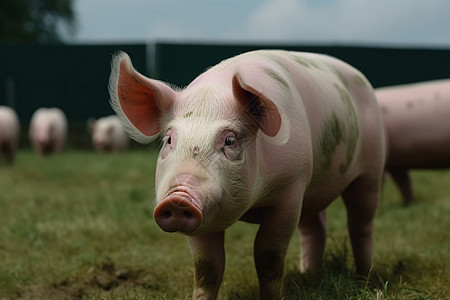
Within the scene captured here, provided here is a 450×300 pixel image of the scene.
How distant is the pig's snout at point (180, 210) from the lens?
1760mm

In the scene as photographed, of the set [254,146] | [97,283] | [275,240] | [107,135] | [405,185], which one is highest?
[254,146]

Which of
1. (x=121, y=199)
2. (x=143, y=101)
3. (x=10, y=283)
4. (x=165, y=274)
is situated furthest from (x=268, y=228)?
(x=121, y=199)

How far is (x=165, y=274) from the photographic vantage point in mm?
3264

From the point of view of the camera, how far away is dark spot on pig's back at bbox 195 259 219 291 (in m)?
2.40

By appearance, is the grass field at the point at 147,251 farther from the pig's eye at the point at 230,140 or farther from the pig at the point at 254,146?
the pig's eye at the point at 230,140

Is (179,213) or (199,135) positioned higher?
(199,135)

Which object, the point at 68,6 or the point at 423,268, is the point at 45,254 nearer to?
the point at 423,268

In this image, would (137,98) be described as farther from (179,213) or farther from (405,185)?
(405,185)

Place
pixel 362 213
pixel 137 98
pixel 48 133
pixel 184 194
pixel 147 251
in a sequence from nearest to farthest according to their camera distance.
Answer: pixel 184 194 < pixel 137 98 < pixel 362 213 < pixel 147 251 < pixel 48 133

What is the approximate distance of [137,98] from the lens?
7.48ft

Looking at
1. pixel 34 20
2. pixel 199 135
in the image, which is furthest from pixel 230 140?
pixel 34 20

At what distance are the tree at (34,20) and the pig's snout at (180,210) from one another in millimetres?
21189

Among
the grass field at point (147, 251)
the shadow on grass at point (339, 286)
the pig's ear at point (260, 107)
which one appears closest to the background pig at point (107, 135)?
the grass field at point (147, 251)

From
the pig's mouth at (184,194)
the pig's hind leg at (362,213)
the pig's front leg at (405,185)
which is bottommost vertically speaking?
the pig's front leg at (405,185)
